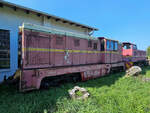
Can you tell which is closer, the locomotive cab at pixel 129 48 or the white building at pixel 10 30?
the white building at pixel 10 30

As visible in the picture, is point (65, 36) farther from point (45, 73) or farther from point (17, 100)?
point (17, 100)

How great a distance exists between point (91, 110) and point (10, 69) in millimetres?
6247

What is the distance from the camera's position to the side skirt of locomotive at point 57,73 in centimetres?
418

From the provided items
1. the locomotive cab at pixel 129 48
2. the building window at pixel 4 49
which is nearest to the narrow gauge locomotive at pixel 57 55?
the building window at pixel 4 49

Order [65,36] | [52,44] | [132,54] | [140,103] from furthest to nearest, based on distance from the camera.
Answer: [132,54], [65,36], [52,44], [140,103]

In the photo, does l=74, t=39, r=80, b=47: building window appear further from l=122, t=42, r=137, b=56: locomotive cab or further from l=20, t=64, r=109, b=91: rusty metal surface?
l=122, t=42, r=137, b=56: locomotive cab

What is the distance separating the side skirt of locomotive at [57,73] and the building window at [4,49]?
3.59 metres

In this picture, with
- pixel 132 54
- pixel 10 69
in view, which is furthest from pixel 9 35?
pixel 132 54

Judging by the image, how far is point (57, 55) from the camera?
5504 millimetres

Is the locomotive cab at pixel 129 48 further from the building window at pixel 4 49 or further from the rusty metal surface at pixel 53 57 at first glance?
the building window at pixel 4 49

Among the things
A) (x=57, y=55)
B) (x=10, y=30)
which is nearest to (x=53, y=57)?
(x=57, y=55)

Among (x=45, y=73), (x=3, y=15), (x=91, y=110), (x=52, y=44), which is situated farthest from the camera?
(x=3, y=15)

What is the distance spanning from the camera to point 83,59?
6.90 metres

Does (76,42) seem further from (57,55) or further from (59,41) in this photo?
(57,55)
